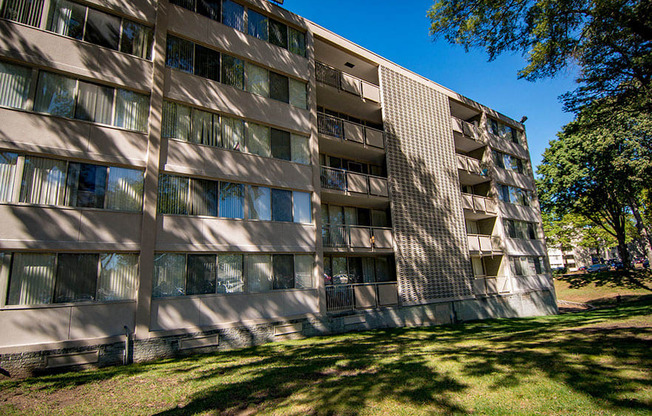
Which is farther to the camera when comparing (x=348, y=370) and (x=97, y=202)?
(x=97, y=202)

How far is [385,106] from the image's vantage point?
18.2 metres

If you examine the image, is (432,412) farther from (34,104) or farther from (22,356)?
(34,104)

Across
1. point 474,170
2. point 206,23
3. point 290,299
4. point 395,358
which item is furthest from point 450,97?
point 395,358

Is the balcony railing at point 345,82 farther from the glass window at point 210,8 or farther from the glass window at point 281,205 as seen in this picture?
the glass window at point 281,205

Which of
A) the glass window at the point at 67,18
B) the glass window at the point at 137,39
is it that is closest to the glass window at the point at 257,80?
the glass window at the point at 137,39

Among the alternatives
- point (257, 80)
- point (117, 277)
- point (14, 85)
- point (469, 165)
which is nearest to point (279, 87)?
point (257, 80)

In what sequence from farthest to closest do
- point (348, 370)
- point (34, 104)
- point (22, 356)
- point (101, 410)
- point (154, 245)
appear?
point (154, 245) → point (34, 104) → point (22, 356) → point (348, 370) → point (101, 410)

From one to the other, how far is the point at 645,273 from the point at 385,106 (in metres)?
32.1

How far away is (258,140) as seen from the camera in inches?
542

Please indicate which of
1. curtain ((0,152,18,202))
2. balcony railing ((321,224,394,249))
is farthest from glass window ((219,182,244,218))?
curtain ((0,152,18,202))

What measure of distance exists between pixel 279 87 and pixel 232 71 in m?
2.15

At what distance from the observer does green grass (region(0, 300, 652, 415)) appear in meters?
5.29

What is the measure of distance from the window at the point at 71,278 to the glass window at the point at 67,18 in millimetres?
7002

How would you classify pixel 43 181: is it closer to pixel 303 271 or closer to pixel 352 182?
pixel 303 271
